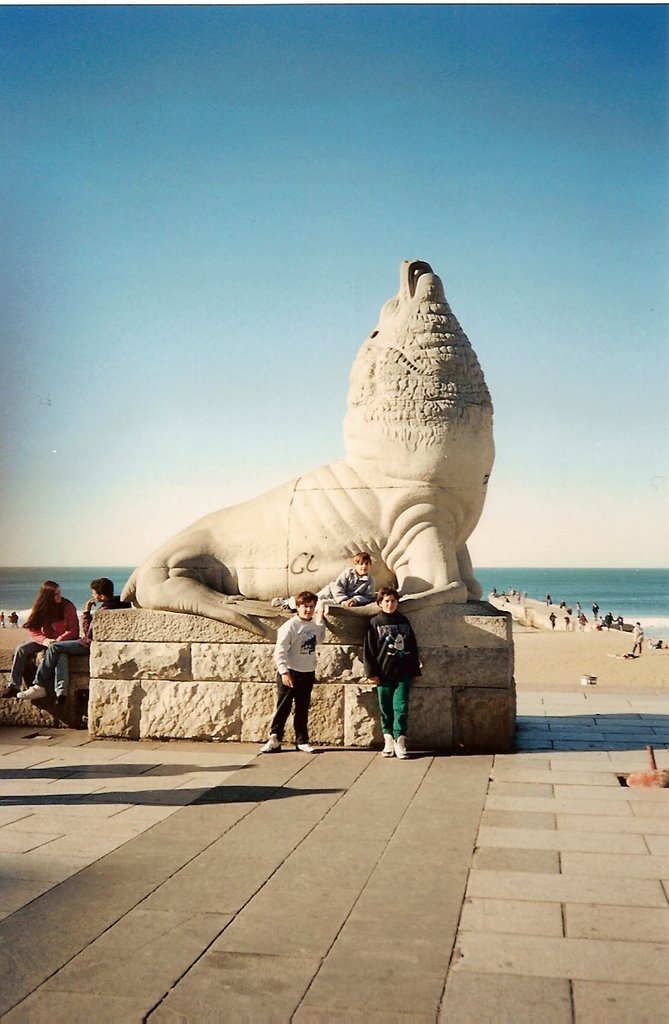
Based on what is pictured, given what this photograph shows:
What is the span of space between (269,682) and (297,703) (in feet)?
1.38

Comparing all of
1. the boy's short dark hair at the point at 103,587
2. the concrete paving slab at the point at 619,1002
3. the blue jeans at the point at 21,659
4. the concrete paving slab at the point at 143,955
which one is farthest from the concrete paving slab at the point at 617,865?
the blue jeans at the point at 21,659

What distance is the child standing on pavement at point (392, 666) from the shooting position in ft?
20.4

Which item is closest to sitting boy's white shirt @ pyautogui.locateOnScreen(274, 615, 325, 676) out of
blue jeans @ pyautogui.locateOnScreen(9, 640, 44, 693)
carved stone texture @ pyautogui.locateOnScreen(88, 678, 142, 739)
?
carved stone texture @ pyautogui.locateOnScreen(88, 678, 142, 739)

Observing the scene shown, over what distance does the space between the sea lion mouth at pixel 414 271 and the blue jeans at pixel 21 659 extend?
3.83m

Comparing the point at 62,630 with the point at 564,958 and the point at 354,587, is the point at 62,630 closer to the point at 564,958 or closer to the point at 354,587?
the point at 354,587

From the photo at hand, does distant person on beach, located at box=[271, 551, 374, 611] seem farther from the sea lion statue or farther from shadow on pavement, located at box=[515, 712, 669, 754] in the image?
shadow on pavement, located at box=[515, 712, 669, 754]

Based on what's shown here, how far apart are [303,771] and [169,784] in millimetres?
782

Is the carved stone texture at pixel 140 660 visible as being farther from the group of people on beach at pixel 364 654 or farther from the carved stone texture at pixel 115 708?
the group of people on beach at pixel 364 654

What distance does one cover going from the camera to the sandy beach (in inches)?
457

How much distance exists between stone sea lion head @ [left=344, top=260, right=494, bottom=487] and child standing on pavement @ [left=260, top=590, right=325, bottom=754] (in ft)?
4.36

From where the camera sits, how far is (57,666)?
7469mm

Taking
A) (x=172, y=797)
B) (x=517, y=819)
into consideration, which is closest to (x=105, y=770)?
(x=172, y=797)

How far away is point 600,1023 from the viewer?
251 cm

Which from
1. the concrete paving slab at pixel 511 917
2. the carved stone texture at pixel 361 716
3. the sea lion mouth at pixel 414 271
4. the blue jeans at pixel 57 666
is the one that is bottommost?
the concrete paving slab at pixel 511 917
